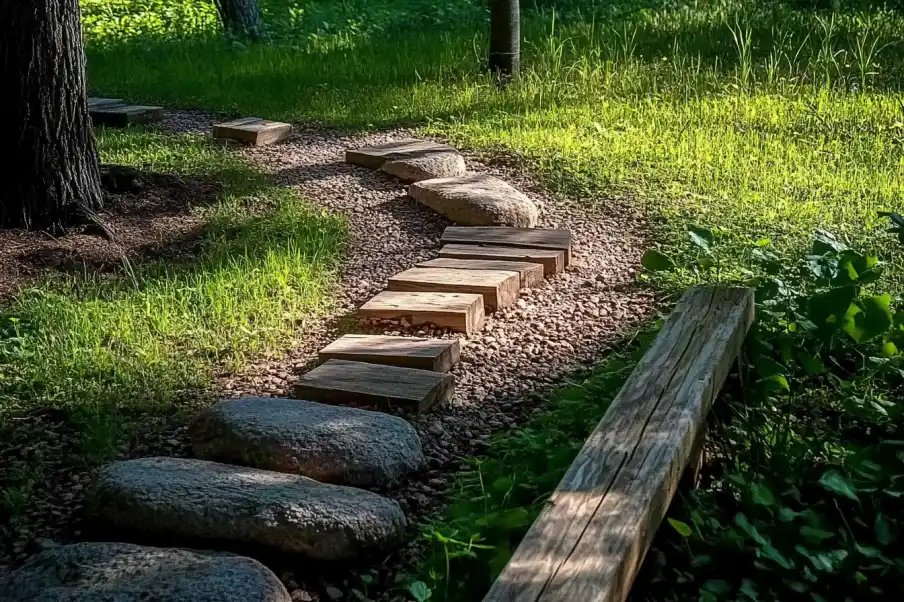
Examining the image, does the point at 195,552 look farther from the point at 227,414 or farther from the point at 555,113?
the point at 555,113

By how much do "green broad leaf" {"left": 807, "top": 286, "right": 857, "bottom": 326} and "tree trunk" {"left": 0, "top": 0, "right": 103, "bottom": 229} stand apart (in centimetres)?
363

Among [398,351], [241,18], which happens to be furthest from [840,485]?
[241,18]

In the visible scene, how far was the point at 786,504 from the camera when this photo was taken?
2787 millimetres

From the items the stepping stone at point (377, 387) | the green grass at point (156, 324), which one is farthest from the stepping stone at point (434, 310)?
the stepping stone at point (377, 387)

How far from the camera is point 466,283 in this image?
4309mm

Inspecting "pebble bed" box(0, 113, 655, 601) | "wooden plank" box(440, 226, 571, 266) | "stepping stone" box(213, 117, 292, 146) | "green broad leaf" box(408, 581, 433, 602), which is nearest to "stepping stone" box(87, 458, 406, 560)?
"pebble bed" box(0, 113, 655, 601)

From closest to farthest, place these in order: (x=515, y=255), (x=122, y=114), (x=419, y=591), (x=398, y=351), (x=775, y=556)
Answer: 1. (x=419, y=591)
2. (x=775, y=556)
3. (x=398, y=351)
4. (x=515, y=255)
5. (x=122, y=114)

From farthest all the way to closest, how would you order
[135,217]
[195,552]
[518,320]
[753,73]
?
[753,73], [135,217], [518,320], [195,552]

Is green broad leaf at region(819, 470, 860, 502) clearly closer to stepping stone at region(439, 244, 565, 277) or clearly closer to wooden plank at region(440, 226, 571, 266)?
stepping stone at region(439, 244, 565, 277)

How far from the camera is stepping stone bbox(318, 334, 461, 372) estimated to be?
3680mm

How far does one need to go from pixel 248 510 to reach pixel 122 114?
5.70 metres

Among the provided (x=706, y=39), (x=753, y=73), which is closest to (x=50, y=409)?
(x=753, y=73)

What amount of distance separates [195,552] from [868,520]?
178cm

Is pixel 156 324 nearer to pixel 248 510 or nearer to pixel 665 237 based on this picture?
pixel 248 510
